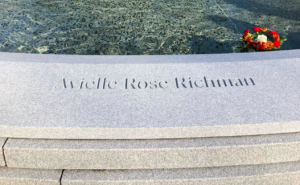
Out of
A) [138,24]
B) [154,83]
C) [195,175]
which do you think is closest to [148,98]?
[154,83]

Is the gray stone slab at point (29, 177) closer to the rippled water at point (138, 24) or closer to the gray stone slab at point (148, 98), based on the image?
the gray stone slab at point (148, 98)

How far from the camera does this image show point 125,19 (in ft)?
22.5

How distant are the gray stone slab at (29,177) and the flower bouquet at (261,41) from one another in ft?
11.8

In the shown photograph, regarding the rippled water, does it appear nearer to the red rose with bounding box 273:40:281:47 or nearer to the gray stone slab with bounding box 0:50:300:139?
the red rose with bounding box 273:40:281:47

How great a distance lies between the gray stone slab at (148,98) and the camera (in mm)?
3461

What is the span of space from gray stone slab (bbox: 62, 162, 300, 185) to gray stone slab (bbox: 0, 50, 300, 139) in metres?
0.45

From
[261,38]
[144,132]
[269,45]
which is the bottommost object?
[144,132]

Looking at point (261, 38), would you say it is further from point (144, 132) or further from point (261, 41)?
point (144, 132)

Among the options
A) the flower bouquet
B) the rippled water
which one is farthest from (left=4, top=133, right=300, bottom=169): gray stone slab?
the rippled water

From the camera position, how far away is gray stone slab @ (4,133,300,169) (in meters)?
3.45

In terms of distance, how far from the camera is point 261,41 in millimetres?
5070

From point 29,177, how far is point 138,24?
4088 millimetres

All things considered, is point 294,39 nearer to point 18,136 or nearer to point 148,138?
point 148,138

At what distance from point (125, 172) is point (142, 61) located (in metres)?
1.73
